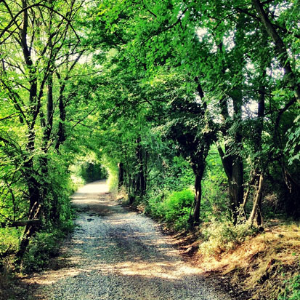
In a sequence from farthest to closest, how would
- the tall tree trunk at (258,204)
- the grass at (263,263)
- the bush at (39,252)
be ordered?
the bush at (39,252), the tall tree trunk at (258,204), the grass at (263,263)

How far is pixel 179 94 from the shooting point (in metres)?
8.95

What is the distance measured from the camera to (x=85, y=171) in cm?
4741

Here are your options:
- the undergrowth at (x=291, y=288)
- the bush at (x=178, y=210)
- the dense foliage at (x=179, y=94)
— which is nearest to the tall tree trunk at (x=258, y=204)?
the dense foliage at (x=179, y=94)

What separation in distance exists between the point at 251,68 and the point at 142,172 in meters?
13.5

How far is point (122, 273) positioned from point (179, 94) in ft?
19.5

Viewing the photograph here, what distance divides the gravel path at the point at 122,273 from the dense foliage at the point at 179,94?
1458 mm

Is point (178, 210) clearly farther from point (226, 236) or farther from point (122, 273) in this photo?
point (122, 273)

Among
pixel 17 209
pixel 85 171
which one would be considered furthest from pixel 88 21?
pixel 85 171

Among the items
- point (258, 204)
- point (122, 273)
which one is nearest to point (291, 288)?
point (258, 204)

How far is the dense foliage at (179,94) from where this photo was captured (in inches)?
209

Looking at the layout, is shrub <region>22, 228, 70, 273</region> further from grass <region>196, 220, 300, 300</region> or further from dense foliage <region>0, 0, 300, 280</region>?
grass <region>196, 220, 300, 300</region>

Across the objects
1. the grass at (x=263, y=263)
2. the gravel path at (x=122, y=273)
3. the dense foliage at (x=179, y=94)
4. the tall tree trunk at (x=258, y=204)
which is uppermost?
the dense foliage at (x=179, y=94)

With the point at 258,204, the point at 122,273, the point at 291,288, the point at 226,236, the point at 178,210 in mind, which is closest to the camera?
the point at 291,288

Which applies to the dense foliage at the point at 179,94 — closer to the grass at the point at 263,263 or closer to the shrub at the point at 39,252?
the shrub at the point at 39,252
